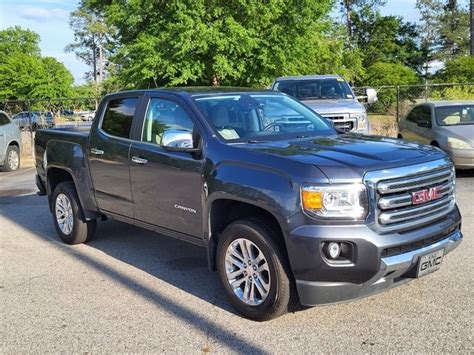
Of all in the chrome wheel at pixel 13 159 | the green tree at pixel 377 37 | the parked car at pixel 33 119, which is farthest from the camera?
the green tree at pixel 377 37

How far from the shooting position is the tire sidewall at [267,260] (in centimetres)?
396

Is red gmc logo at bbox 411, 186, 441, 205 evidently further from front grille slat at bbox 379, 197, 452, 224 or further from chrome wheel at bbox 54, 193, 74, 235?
chrome wheel at bbox 54, 193, 74, 235

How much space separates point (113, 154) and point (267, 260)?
2.47 meters

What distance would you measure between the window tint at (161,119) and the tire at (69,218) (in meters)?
1.70

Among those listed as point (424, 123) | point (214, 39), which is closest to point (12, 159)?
point (214, 39)

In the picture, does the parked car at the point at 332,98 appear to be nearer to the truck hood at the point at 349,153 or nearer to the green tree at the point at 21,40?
the truck hood at the point at 349,153

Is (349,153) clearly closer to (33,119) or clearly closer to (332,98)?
(332,98)

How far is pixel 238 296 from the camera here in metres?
4.31

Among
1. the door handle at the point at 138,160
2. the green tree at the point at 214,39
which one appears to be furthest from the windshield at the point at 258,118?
the green tree at the point at 214,39

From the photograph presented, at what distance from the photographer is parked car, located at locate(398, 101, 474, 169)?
10289 mm

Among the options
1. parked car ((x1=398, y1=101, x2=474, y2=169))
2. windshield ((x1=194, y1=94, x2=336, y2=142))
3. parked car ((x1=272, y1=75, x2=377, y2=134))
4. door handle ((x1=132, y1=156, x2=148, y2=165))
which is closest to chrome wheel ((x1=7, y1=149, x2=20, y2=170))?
parked car ((x1=272, y1=75, x2=377, y2=134))

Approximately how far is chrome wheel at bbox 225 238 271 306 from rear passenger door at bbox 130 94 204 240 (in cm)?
52

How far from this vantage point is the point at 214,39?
20094mm

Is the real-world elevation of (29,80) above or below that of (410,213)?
above
